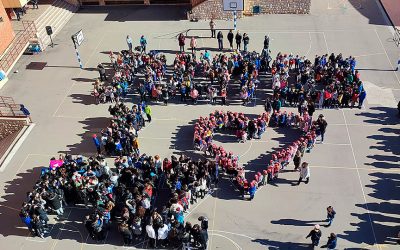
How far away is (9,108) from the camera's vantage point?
97.1 ft

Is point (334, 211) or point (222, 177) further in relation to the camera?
point (222, 177)

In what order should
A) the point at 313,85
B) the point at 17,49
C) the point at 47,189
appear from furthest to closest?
the point at 17,49 → the point at 313,85 → the point at 47,189

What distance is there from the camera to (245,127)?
84.7 ft

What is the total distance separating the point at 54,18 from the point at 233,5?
15.8 metres

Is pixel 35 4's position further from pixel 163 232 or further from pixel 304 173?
pixel 304 173

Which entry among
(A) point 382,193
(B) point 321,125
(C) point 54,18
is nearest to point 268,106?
(B) point 321,125

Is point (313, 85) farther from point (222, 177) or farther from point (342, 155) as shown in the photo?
point (222, 177)

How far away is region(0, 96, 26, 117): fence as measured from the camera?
2867 centimetres

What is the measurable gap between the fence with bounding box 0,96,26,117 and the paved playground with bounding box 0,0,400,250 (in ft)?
2.11

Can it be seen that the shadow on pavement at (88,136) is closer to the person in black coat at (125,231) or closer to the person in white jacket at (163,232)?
the person in black coat at (125,231)

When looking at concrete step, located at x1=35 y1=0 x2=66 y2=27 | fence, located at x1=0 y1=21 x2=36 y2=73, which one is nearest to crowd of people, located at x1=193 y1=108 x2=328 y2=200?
fence, located at x1=0 y1=21 x2=36 y2=73

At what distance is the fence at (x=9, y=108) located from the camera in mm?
28672

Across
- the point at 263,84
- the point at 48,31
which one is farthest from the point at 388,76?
the point at 48,31

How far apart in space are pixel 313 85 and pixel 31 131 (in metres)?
18.3
